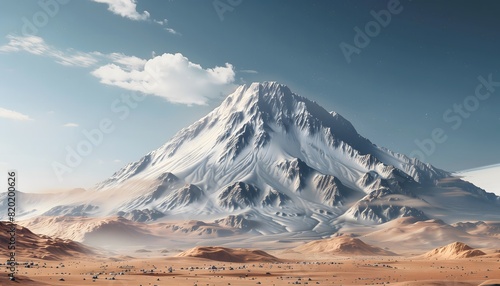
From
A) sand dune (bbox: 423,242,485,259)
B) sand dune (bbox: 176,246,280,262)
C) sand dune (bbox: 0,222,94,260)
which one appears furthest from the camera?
sand dune (bbox: 423,242,485,259)

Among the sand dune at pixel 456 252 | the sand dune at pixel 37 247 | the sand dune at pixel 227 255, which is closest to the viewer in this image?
the sand dune at pixel 37 247

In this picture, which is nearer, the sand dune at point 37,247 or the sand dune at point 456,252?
the sand dune at point 37,247

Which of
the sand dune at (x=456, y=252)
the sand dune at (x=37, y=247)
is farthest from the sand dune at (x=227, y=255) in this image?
the sand dune at (x=456, y=252)

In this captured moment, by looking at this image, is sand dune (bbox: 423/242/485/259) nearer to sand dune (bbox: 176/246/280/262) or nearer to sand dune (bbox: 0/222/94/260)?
sand dune (bbox: 176/246/280/262)

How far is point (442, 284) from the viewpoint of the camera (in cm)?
4828

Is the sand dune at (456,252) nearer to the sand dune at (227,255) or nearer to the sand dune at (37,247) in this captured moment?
the sand dune at (227,255)

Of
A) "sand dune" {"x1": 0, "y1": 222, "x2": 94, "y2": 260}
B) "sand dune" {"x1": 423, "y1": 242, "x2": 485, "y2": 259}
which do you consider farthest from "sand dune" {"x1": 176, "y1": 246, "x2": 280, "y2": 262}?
"sand dune" {"x1": 423, "y1": 242, "x2": 485, "y2": 259}

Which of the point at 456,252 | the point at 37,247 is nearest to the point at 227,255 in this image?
the point at 37,247

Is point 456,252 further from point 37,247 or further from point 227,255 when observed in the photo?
point 37,247

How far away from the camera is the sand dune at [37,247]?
11156cm

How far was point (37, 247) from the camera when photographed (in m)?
122

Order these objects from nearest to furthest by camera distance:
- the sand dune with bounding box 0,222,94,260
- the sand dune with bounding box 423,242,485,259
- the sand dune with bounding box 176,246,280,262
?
the sand dune with bounding box 0,222,94,260, the sand dune with bounding box 176,246,280,262, the sand dune with bounding box 423,242,485,259

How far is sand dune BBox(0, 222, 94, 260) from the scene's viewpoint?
4392 inches

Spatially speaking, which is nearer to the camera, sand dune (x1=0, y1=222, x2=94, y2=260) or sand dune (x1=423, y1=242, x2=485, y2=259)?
sand dune (x1=0, y1=222, x2=94, y2=260)
